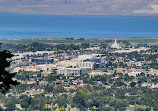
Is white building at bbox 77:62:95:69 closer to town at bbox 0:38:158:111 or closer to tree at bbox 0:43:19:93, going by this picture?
town at bbox 0:38:158:111

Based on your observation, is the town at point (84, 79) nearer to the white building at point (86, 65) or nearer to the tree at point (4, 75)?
the white building at point (86, 65)

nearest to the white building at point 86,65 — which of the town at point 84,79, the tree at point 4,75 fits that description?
the town at point 84,79

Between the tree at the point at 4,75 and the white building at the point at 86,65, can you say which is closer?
the tree at the point at 4,75

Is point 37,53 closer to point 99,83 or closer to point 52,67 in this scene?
point 52,67

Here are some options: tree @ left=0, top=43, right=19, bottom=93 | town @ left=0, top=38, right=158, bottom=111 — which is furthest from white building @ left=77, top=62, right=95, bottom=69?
tree @ left=0, top=43, right=19, bottom=93

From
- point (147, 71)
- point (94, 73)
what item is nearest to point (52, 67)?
point (94, 73)

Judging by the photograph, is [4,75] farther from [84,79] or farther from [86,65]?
[86,65]

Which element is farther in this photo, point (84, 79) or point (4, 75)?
point (84, 79)

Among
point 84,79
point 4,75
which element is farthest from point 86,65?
point 4,75
